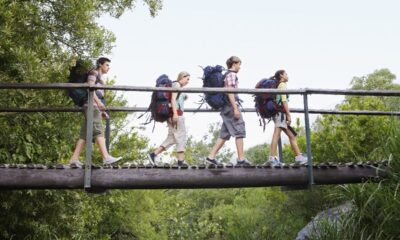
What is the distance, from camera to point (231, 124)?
6992 mm

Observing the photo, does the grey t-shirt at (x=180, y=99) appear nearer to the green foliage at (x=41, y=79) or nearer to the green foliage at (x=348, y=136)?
the green foliage at (x=41, y=79)

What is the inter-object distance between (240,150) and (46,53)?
3.69 meters

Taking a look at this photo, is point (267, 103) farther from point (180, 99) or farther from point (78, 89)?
point (78, 89)

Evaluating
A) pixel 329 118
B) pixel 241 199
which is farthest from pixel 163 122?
pixel 241 199

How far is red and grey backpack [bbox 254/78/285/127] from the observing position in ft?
23.6

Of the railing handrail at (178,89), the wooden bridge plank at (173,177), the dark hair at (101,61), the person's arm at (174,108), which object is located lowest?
the wooden bridge plank at (173,177)

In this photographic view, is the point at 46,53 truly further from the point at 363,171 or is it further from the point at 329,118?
the point at 329,118

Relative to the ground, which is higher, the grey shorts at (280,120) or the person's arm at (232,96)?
the person's arm at (232,96)

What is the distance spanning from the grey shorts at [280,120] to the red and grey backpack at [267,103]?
0.08 m

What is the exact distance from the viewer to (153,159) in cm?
705

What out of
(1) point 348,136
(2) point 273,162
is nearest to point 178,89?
(2) point 273,162

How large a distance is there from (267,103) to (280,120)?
1.06 feet

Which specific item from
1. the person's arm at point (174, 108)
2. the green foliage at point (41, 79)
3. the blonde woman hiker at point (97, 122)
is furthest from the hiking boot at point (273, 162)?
the green foliage at point (41, 79)

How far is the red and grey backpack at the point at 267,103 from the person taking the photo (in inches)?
283
